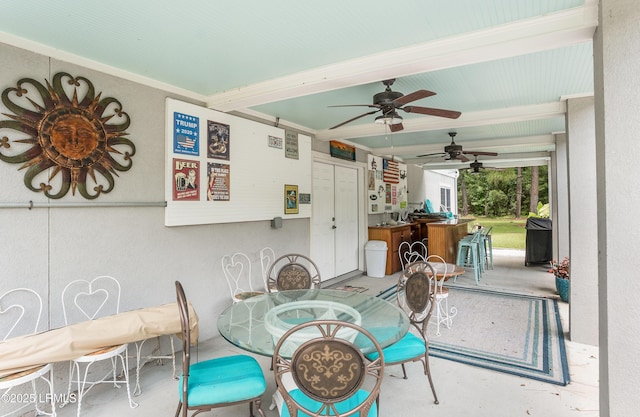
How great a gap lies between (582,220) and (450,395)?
229cm

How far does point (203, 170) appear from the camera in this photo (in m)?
3.32

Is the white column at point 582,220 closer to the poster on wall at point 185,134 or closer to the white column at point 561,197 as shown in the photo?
the white column at point 561,197

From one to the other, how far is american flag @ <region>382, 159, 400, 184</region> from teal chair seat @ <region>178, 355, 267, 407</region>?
18.9 ft

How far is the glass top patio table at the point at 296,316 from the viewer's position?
1.89 metres

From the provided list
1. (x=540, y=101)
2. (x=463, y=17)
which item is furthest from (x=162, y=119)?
(x=540, y=101)

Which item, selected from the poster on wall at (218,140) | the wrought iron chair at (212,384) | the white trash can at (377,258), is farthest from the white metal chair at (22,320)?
the white trash can at (377,258)

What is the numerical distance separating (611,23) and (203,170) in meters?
3.12

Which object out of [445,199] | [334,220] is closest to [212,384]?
[334,220]

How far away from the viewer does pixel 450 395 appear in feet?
7.87

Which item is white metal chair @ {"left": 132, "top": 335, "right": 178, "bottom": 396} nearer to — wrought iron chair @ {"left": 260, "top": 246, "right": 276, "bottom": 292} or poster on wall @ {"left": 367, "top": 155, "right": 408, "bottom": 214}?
wrought iron chair @ {"left": 260, "top": 246, "right": 276, "bottom": 292}

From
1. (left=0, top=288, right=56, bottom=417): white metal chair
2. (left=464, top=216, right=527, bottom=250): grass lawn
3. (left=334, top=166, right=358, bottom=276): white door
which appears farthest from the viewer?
(left=464, top=216, right=527, bottom=250): grass lawn

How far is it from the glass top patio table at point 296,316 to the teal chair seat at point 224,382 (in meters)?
0.20

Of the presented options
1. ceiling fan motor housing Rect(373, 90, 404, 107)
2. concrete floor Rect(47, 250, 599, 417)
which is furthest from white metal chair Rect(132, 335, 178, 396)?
ceiling fan motor housing Rect(373, 90, 404, 107)

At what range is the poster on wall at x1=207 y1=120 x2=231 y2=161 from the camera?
338 centimetres
